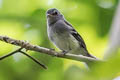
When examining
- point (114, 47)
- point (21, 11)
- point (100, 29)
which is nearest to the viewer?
point (114, 47)

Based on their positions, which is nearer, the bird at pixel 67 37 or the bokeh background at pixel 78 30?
the bokeh background at pixel 78 30

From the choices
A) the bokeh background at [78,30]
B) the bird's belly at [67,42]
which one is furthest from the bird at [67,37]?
the bokeh background at [78,30]

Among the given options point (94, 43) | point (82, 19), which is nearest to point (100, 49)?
point (94, 43)

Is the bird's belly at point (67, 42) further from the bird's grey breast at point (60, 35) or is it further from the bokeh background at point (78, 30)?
the bokeh background at point (78, 30)

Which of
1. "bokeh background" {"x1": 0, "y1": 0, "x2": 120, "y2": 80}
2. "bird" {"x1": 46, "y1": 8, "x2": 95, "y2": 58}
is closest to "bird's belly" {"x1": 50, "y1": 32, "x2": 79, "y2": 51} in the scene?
"bird" {"x1": 46, "y1": 8, "x2": 95, "y2": 58}

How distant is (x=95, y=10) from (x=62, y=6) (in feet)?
1.12

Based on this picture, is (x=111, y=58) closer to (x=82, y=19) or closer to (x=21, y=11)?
(x=82, y=19)

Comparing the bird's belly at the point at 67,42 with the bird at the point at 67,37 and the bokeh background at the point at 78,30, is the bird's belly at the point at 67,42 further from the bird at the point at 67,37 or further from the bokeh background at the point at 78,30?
the bokeh background at the point at 78,30

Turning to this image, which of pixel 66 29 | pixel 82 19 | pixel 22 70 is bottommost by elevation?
pixel 66 29

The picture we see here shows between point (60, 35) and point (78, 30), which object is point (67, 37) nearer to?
point (60, 35)

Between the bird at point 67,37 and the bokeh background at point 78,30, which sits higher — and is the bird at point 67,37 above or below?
below

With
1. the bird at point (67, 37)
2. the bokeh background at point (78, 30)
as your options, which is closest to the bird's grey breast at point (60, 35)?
the bird at point (67, 37)

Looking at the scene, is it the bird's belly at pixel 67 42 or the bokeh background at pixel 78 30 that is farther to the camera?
the bird's belly at pixel 67 42

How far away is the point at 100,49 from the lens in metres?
0.86
